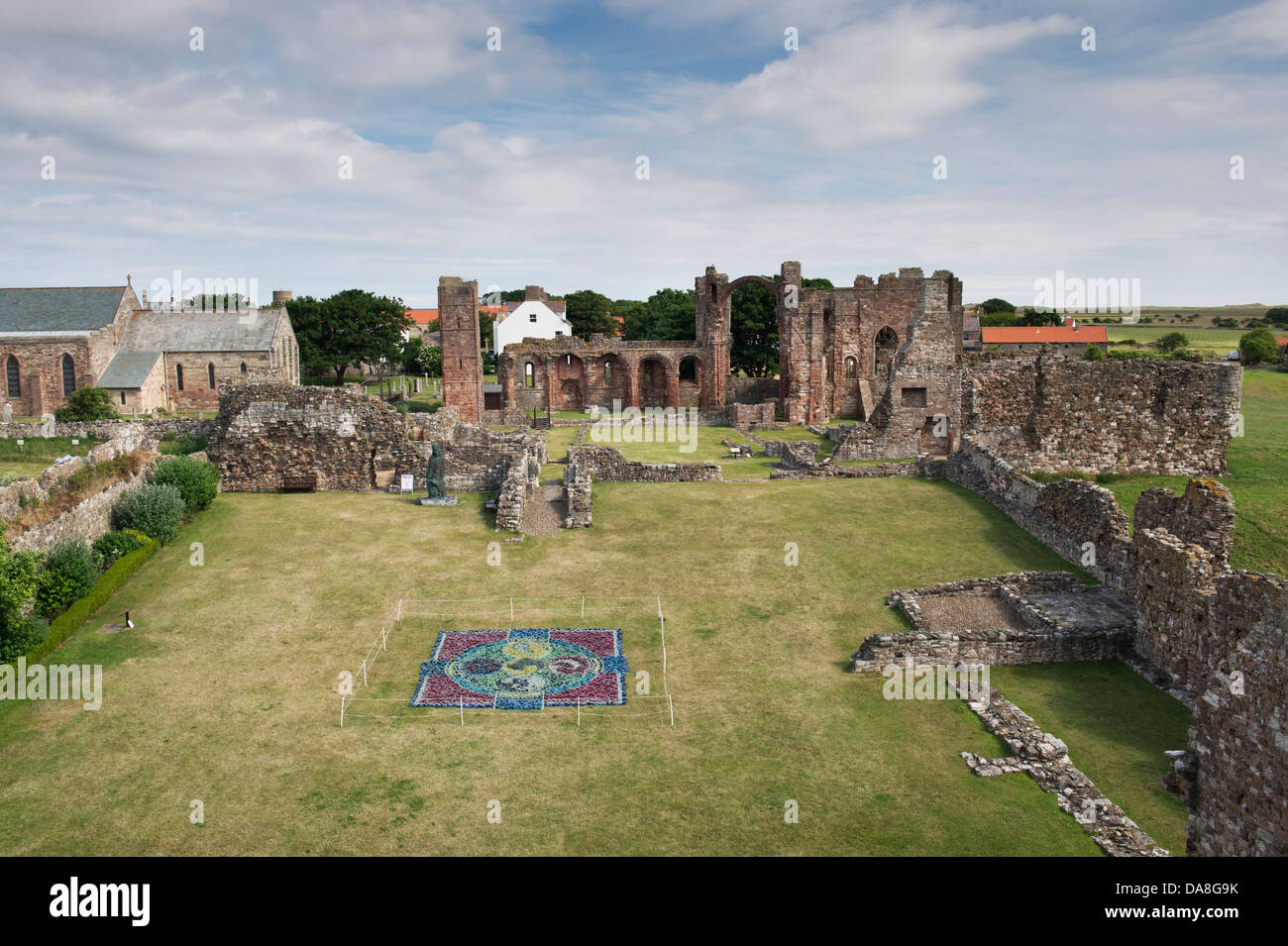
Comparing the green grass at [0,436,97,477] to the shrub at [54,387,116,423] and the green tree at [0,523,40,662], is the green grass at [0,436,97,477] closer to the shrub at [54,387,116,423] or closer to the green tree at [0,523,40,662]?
the shrub at [54,387,116,423]

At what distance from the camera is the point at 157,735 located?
12477 millimetres

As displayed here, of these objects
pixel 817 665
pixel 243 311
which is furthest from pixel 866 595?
pixel 243 311

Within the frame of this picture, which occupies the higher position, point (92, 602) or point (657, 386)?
point (657, 386)

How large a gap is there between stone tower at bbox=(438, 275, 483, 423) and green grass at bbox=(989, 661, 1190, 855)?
3226cm

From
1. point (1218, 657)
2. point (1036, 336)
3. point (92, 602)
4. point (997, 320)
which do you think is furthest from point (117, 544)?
point (997, 320)

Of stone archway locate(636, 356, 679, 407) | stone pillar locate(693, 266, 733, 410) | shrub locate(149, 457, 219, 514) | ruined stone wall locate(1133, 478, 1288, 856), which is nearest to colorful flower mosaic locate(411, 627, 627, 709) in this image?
ruined stone wall locate(1133, 478, 1288, 856)

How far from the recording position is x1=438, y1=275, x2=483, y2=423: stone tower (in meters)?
41.4

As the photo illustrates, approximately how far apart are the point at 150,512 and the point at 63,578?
450 cm

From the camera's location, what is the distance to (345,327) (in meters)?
64.9

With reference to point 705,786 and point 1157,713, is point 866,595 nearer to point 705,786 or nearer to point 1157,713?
point 1157,713

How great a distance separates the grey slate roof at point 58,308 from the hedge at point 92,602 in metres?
45.0

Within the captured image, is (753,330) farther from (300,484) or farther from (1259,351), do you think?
(300,484)

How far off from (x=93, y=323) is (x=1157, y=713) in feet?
205
